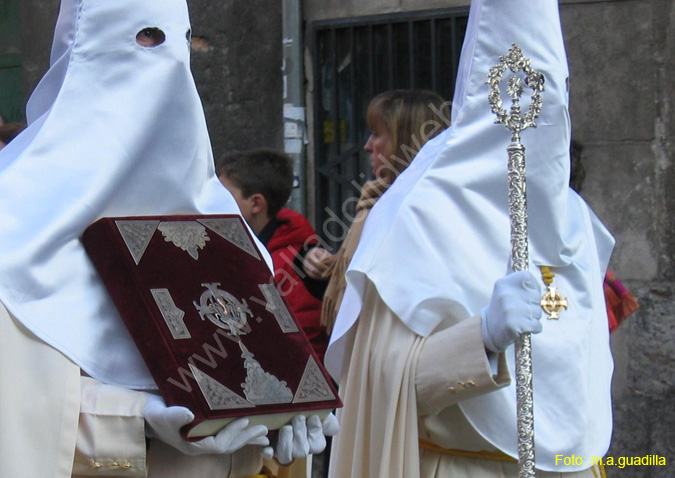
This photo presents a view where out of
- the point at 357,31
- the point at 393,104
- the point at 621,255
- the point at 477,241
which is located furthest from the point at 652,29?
the point at 477,241

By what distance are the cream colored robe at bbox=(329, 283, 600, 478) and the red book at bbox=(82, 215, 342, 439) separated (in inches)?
25.5

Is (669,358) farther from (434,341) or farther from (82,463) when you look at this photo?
(82,463)

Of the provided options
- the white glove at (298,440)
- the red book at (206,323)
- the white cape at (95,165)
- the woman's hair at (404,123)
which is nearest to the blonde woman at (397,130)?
the woman's hair at (404,123)

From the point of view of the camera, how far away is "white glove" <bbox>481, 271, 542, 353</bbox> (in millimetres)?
3357

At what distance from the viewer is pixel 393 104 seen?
14.6 ft

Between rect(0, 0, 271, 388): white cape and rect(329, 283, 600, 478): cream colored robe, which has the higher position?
rect(0, 0, 271, 388): white cape

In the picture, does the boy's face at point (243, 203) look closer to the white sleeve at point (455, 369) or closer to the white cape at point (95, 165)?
the white sleeve at point (455, 369)

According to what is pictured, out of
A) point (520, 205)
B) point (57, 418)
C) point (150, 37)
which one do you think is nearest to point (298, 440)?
point (57, 418)

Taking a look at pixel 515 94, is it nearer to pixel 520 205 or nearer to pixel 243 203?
pixel 520 205

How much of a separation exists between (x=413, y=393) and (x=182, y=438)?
1.07 meters

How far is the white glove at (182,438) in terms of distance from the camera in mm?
2704

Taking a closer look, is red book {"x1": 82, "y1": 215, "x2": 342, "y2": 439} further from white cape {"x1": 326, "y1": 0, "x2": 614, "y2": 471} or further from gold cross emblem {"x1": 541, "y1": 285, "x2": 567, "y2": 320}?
gold cross emblem {"x1": 541, "y1": 285, "x2": 567, "y2": 320}

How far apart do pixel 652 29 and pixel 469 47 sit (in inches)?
92.6

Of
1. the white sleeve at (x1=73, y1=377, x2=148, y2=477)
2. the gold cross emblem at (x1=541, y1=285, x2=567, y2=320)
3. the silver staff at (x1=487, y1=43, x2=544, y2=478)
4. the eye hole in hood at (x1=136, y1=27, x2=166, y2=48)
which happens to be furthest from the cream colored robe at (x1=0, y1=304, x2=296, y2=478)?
the gold cross emblem at (x1=541, y1=285, x2=567, y2=320)
